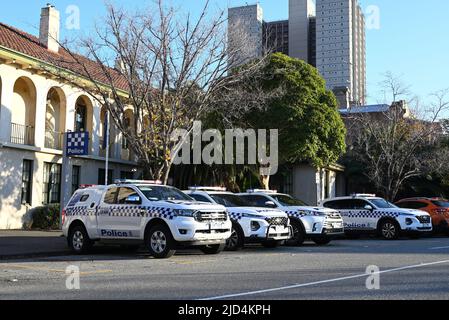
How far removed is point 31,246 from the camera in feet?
51.5

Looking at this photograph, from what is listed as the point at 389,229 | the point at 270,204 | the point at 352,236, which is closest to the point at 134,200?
the point at 270,204

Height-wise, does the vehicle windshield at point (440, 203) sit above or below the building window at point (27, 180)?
below

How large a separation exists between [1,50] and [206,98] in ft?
27.8

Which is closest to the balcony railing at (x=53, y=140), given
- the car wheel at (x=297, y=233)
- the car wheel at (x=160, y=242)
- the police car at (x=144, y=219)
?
the police car at (x=144, y=219)

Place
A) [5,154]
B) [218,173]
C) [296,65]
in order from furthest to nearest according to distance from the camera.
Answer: [218,173], [296,65], [5,154]

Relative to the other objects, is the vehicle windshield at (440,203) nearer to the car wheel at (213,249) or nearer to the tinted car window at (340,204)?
the tinted car window at (340,204)

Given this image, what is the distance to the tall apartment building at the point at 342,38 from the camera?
53875 millimetres

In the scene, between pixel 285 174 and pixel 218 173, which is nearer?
pixel 218 173

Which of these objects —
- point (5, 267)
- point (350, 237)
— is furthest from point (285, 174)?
point (5, 267)

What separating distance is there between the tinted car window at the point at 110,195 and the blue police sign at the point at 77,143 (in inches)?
249

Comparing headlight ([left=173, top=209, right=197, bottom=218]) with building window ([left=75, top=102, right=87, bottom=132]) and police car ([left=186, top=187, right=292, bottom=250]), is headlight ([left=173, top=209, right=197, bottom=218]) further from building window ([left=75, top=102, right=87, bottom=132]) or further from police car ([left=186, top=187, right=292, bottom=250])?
building window ([left=75, top=102, right=87, bottom=132])

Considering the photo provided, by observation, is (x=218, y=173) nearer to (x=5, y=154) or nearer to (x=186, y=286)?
(x=5, y=154)

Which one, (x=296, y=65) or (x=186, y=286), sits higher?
(x=296, y=65)

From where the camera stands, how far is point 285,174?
33375 millimetres
